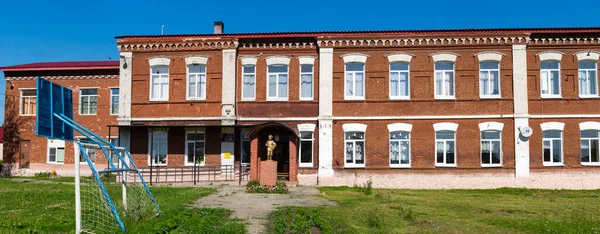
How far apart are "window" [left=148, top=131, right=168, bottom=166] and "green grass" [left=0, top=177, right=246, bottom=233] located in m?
6.36

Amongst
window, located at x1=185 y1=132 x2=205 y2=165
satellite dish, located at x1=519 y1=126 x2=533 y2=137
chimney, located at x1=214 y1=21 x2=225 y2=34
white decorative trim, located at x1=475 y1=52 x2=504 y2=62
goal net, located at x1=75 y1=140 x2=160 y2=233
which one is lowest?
goal net, located at x1=75 y1=140 x2=160 y2=233

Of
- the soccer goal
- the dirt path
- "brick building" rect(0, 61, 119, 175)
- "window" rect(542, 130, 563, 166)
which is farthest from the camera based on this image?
"brick building" rect(0, 61, 119, 175)

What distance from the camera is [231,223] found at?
1111 centimetres

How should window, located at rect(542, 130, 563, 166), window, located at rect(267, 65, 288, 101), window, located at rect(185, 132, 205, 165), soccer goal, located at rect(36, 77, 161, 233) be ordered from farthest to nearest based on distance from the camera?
window, located at rect(185, 132, 205, 165)
window, located at rect(267, 65, 288, 101)
window, located at rect(542, 130, 563, 166)
soccer goal, located at rect(36, 77, 161, 233)

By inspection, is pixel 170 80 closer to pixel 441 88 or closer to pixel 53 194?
pixel 53 194

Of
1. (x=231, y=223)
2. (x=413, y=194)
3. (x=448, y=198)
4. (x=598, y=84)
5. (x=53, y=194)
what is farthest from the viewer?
(x=598, y=84)

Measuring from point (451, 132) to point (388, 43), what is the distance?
15.4 feet

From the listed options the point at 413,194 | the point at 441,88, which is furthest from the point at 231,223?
the point at 441,88

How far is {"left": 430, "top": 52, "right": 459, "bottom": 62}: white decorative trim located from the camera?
878 inches

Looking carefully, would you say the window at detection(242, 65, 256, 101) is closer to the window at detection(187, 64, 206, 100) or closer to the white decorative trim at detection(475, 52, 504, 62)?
the window at detection(187, 64, 206, 100)

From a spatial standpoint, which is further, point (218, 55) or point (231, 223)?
point (218, 55)

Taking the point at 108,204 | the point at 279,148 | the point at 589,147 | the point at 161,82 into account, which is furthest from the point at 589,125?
the point at 108,204

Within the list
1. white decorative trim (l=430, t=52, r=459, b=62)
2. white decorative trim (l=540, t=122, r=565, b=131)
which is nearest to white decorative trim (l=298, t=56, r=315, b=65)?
white decorative trim (l=430, t=52, r=459, b=62)

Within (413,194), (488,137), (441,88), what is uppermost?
(441,88)
